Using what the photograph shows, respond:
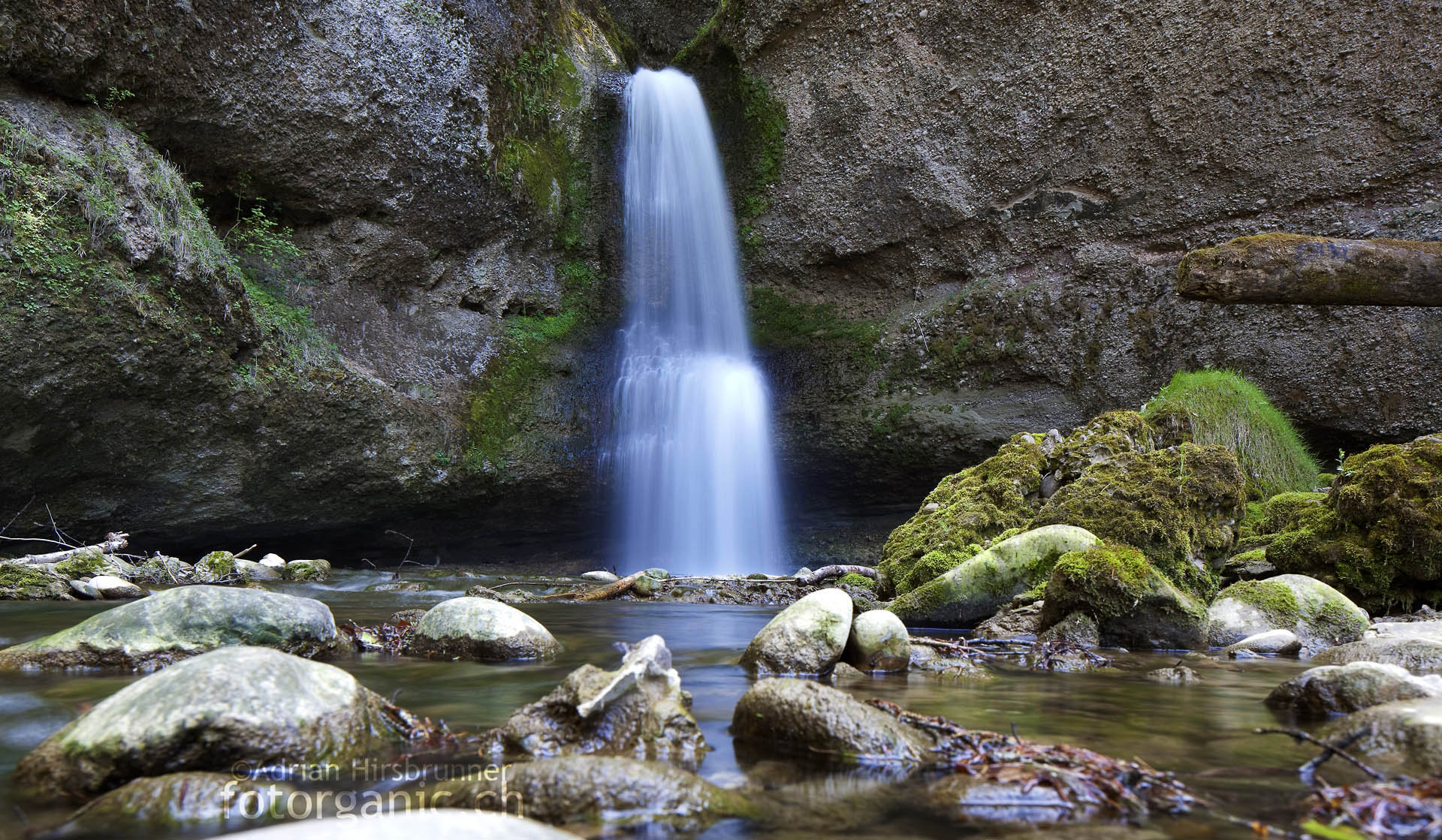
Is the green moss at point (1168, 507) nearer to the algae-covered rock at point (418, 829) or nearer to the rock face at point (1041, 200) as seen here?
the algae-covered rock at point (418, 829)

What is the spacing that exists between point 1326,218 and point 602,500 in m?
11.0

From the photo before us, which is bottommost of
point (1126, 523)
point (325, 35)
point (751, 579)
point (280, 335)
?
point (751, 579)

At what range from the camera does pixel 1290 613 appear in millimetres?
4707

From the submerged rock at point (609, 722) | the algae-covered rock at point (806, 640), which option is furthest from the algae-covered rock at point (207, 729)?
the algae-covered rock at point (806, 640)

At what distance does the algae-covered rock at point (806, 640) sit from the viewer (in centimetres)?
361

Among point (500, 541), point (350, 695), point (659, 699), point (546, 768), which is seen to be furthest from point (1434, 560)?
point (500, 541)

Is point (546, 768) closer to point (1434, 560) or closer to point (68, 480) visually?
point (1434, 560)

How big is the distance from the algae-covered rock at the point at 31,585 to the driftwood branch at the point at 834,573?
6.42m

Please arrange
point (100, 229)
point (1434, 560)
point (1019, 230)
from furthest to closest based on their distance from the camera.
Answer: point (1019, 230)
point (100, 229)
point (1434, 560)

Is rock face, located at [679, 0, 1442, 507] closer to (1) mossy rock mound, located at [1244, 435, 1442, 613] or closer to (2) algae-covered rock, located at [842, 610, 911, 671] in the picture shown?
(1) mossy rock mound, located at [1244, 435, 1442, 613]

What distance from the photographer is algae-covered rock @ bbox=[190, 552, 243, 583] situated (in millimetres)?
8359

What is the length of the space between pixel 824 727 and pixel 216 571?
8.25 metres

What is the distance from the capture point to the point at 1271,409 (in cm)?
931

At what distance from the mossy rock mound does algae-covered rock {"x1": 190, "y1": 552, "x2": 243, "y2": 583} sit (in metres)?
9.19
